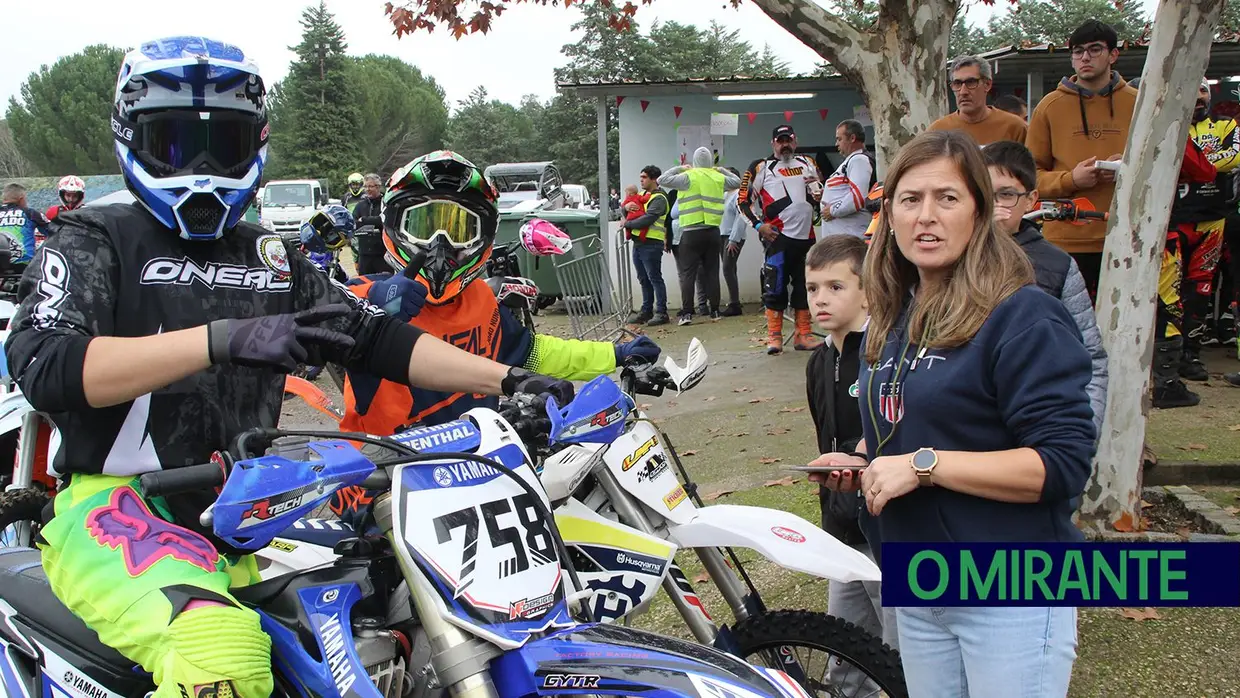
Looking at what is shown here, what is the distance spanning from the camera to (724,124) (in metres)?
14.0

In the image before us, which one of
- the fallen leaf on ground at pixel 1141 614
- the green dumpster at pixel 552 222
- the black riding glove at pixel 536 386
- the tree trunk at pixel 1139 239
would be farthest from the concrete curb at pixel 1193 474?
the green dumpster at pixel 552 222

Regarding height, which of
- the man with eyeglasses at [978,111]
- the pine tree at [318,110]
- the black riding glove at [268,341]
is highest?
the pine tree at [318,110]

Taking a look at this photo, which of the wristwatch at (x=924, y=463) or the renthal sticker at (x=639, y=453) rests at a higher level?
the wristwatch at (x=924, y=463)

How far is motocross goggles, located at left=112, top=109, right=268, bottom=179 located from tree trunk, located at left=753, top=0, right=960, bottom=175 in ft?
10.2

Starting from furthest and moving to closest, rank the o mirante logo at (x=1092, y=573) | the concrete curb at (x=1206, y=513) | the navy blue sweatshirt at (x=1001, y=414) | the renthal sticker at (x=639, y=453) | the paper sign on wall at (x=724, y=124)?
the paper sign on wall at (x=724, y=124) < the concrete curb at (x=1206, y=513) < the renthal sticker at (x=639, y=453) < the o mirante logo at (x=1092, y=573) < the navy blue sweatshirt at (x=1001, y=414)

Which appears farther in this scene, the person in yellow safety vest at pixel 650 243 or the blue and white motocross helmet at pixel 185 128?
the person in yellow safety vest at pixel 650 243

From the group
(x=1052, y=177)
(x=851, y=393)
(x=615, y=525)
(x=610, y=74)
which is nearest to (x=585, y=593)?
(x=615, y=525)

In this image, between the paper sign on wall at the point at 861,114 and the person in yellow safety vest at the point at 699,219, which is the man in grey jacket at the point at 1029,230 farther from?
the paper sign on wall at the point at 861,114

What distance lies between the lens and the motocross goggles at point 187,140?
8.30ft

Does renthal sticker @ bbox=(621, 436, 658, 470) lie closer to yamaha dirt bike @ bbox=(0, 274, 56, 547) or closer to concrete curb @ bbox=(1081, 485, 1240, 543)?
yamaha dirt bike @ bbox=(0, 274, 56, 547)

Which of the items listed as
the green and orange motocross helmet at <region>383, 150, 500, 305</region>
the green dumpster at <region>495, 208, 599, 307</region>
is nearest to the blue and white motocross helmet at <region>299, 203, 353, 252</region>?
the green dumpster at <region>495, 208, 599, 307</region>

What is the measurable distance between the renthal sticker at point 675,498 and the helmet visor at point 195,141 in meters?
1.48

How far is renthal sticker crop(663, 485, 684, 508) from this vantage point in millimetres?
2934

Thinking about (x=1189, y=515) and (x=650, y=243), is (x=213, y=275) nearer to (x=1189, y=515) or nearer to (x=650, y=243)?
(x=1189, y=515)
